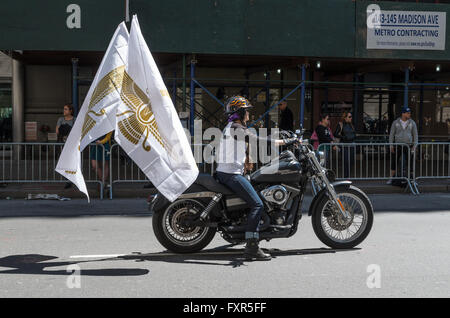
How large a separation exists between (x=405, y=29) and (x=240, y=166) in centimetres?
968

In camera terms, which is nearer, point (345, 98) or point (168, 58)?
point (168, 58)

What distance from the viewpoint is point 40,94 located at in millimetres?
19344

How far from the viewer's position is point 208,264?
6.17 m

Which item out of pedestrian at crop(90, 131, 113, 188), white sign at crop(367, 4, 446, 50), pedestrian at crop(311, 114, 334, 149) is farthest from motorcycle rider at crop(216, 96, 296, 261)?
white sign at crop(367, 4, 446, 50)

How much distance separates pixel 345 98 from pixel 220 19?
334 inches

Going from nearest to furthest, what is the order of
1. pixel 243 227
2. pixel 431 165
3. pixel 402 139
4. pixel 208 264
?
pixel 208 264, pixel 243 227, pixel 402 139, pixel 431 165

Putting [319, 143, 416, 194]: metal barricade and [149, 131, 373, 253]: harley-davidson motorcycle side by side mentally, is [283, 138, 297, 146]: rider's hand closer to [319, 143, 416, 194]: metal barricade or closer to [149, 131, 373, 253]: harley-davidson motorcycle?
[149, 131, 373, 253]: harley-davidson motorcycle

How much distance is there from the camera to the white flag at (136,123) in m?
6.13

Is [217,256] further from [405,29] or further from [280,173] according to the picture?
[405,29]

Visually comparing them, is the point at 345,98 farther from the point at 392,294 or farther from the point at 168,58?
the point at 392,294

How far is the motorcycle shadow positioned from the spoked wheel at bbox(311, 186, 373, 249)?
121mm

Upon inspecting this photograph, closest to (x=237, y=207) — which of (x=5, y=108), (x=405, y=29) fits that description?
(x=405, y=29)

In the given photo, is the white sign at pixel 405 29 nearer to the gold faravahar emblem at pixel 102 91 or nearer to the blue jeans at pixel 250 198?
the blue jeans at pixel 250 198
